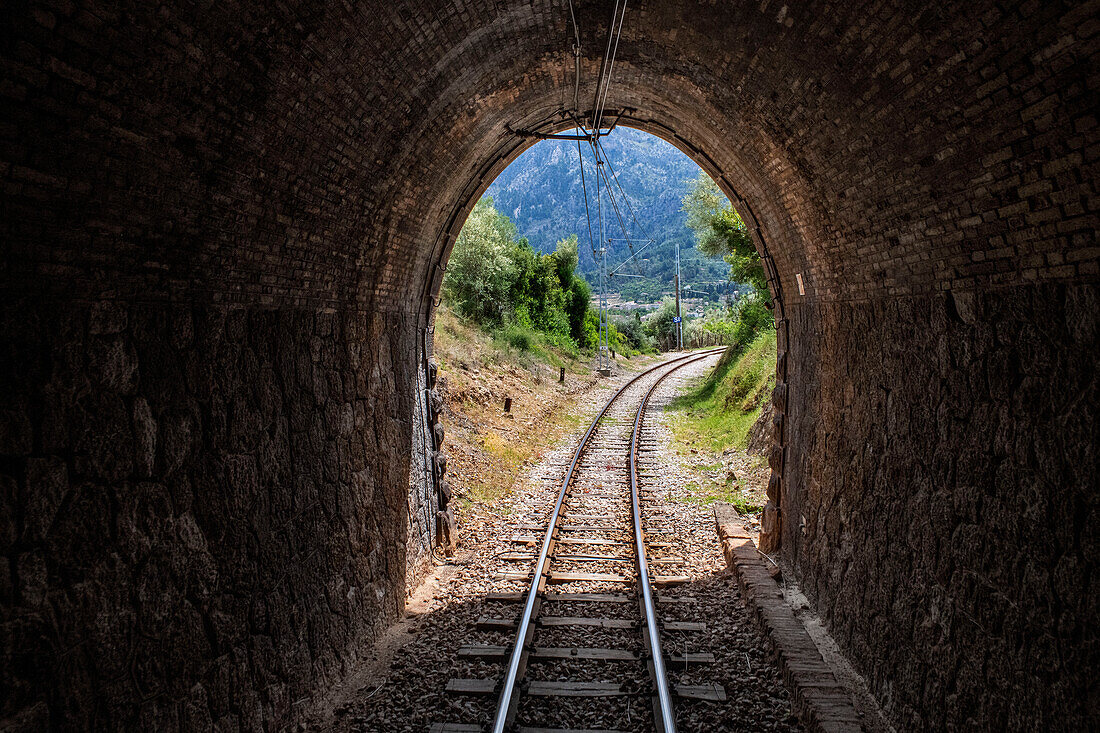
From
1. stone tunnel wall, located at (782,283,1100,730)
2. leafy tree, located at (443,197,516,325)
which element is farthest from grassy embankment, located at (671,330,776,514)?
leafy tree, located at (443,197,516,325)

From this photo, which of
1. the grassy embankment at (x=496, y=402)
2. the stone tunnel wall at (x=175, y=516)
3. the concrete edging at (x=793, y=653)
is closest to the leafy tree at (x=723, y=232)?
the grassy embankment at (x=496, y=402)

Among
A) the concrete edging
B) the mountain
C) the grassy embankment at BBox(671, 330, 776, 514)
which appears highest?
the mountain

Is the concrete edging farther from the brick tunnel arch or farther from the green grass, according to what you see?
the green grass

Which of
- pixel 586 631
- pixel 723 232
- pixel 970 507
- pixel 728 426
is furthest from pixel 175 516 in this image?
pixel 723 232

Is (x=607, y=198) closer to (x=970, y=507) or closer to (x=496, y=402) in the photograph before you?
(x=496, y=402)

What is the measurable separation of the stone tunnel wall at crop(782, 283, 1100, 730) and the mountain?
419 feet

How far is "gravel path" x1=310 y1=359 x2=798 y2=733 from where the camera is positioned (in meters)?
4.69

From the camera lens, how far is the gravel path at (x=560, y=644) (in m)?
4.69

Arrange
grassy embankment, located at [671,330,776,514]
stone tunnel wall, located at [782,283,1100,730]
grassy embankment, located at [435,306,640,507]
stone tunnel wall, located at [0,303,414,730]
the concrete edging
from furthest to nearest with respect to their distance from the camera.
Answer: grassy embankment, located at [435,306,640,507], grassy embankment, located at [671,330,776,514], the concrete edging, stone tunnel wall, located at [782,283,1100,730], stone tunnel wall, located at [0,303,414,730]

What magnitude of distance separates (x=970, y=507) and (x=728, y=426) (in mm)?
10198

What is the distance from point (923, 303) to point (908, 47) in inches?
71.5

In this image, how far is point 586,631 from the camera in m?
5.87

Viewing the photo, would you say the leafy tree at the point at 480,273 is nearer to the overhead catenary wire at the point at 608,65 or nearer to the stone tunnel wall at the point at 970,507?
the overhead catenary wire at the point at 608,65

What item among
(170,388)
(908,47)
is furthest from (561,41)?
(170,388)
